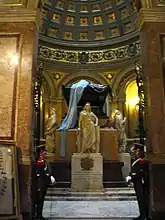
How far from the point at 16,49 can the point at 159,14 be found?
314 cm

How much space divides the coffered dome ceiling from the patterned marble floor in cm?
1307

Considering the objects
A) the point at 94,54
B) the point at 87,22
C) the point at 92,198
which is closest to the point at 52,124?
Result: the point at 92,198

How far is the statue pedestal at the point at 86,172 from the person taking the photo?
869 cm

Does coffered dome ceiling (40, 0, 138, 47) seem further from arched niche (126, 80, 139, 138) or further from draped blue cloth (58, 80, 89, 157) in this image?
draped blue cloth (58, 80, 89, 157)

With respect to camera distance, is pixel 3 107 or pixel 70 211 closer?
pixel 3 107

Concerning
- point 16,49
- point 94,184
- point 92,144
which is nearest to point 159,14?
point 16,49

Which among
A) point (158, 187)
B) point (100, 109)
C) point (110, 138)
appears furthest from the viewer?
point (100, 109)

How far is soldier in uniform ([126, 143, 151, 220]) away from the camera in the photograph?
5.53 metres

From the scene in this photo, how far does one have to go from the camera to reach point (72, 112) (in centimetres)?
1105

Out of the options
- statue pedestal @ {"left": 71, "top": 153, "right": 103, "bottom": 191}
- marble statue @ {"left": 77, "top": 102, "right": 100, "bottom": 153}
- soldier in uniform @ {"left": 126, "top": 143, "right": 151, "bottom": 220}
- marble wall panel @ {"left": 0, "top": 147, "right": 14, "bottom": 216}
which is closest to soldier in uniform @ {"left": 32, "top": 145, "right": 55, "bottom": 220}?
marble wall panel @ {"left": 0, "top": 147, "right": 14, "bottom": 216}

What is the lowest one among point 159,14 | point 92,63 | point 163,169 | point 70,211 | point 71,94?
point 70,211

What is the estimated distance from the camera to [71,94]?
1162 centimetres

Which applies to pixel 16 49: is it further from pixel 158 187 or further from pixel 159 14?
pixel 158 187

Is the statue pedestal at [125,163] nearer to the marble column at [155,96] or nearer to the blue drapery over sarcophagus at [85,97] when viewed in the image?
the blue drapery over sarcophagus at [85,97]
